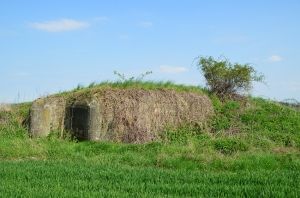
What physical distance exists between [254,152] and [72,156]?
5.18 metres

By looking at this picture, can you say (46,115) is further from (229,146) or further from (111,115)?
(229,146)

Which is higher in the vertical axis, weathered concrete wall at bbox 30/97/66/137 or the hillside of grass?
weathered concrete wall at bbox 30/97/66/137

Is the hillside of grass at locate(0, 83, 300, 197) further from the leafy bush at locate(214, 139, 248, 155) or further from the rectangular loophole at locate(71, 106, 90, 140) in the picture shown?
the rectangular loophole at locate(71, 106, 90, 140)

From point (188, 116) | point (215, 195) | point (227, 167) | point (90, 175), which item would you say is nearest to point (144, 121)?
point (188, 116)

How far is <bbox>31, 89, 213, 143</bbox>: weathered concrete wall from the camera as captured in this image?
19.2 meters

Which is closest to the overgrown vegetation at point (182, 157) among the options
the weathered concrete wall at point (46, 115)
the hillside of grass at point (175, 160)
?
the hillside of grass at point (175, 160)

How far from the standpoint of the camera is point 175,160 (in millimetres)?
15031

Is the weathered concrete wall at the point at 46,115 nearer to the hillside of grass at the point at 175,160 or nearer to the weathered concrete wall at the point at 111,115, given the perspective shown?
the weathered concrete wall at the point at 111,115

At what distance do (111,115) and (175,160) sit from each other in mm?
5187

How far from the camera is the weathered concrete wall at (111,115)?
19.2m

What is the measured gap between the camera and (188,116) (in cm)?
2133

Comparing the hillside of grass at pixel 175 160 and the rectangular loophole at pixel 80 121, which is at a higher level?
the rectangular loophole at pixel 80 121

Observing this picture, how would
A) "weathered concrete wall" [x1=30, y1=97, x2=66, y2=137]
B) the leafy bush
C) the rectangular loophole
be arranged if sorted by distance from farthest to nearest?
the rectangular loophole < "weathered concrete wall" [x1=30, y1=97, x2=66, y2=137] < the leafy bush

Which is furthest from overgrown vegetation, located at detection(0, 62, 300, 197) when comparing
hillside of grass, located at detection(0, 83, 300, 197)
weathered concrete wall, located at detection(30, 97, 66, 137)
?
weathered concrete wall, located at detection(30, 97, 66, 137)
